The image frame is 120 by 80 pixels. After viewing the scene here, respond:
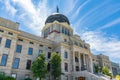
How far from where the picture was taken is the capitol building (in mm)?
26203

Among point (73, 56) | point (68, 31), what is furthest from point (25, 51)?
point (68, 31)

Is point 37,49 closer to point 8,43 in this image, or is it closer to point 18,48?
point 18,48

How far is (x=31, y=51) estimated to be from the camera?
3142 centimetres

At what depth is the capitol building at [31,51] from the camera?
86.0 ft

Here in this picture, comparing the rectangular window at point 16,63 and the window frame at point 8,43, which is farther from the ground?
the window frame at point 8,43

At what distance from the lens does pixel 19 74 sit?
89.1 feet

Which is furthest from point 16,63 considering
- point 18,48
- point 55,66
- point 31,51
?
point 55,66

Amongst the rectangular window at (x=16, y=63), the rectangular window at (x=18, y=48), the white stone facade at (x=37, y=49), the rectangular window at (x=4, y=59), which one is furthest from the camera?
the rectangular window at (x=18, y=48)

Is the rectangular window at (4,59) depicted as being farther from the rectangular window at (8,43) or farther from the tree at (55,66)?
the tree at (55,66)

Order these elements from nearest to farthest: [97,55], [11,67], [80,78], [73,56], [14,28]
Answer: [11,67], [14,28], [80,78], [73,56], [97,55]

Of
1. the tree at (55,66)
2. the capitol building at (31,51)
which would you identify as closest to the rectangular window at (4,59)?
the capitol building at (31,51)

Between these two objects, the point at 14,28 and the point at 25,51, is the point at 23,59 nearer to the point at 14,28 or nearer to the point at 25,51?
the point at 25,51

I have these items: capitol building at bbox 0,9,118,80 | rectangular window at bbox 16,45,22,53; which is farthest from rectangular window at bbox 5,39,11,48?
rectangular window at bbox 16,45,22,53

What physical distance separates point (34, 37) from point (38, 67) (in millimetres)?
9814
